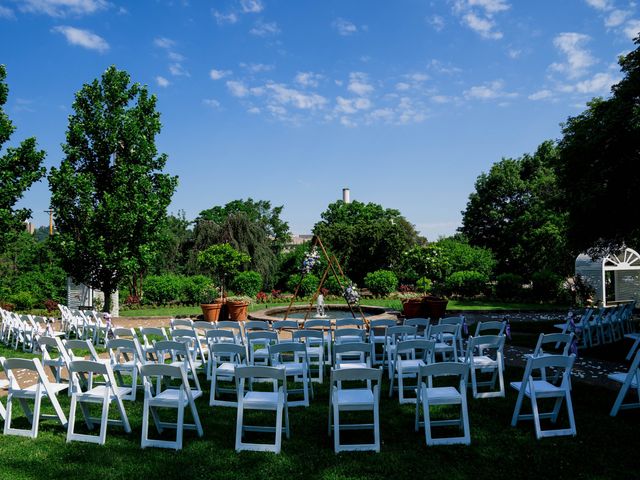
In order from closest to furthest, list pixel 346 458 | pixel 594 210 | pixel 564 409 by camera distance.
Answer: pixel 346 458 → pixel 564 409 → pixel 594 210

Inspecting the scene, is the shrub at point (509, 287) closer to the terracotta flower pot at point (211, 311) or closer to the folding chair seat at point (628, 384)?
the terracotta flower pot at point (211, 311)

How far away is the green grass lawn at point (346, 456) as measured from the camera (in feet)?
13.4

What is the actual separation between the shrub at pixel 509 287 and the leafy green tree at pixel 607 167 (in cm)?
942

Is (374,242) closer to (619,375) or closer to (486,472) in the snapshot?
(619,375)

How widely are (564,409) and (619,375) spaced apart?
79 centimetres

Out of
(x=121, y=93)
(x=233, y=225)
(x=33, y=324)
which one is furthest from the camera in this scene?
(x=233, y=225)

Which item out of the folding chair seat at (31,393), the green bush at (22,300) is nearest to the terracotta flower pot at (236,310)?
the green bush at (22,300)

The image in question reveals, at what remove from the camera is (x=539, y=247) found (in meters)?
28.2

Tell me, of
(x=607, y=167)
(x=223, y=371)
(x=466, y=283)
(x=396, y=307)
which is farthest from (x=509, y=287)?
(x=223, y=371)

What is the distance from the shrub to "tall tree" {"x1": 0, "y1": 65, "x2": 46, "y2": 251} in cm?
1873

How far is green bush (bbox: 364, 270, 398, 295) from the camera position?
78.6 ft

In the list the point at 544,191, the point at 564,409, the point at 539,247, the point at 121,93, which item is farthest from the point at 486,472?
the point at 544,191

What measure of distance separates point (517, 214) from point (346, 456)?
31.5 m

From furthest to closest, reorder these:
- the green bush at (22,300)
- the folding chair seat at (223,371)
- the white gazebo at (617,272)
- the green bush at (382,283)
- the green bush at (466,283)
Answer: the green bush at (382,283) < the green bush at (466,283) < the white gazebo at (617,272) < the green bush at (22,300) < the folding chair seat at (223,371)
